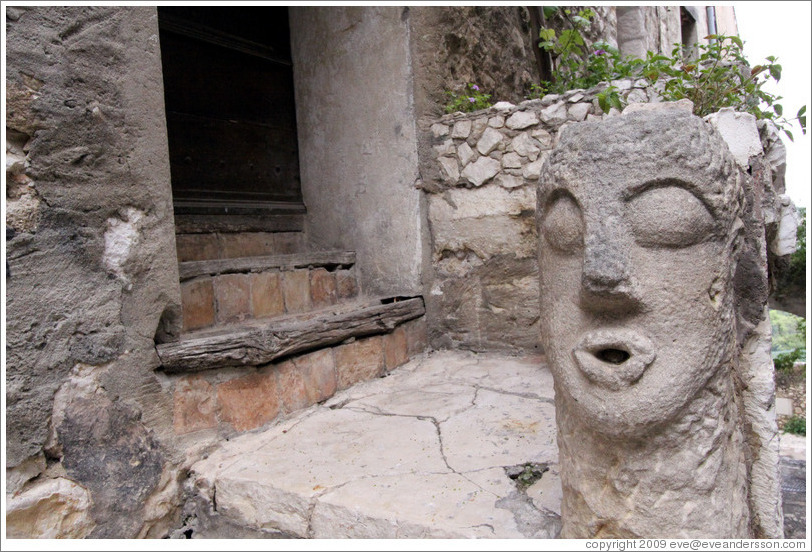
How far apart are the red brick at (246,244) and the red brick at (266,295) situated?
1.88 ft

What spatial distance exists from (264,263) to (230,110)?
47.2 inches

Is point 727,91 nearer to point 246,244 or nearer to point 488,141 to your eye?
point 488,141

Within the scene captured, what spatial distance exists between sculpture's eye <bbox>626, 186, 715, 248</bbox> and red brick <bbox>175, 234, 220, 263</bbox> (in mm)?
2495

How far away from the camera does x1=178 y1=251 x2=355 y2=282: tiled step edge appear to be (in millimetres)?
2438

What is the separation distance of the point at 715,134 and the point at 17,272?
5.79 ft

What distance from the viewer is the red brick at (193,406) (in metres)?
1.99

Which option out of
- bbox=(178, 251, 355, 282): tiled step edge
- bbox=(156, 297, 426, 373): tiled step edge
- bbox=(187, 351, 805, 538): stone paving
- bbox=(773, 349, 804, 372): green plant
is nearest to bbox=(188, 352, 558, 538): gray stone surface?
bbox=(187, 351, 805, 538): stone paving

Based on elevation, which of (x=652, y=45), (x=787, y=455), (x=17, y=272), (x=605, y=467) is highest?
(x=652, y=45)

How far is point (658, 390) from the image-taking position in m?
1.07

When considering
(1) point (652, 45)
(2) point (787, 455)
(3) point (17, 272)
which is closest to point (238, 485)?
(3) point (17, 272)

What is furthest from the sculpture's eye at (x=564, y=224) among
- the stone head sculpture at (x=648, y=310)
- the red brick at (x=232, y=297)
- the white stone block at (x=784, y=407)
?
the white stone block at (x=784, y=407)

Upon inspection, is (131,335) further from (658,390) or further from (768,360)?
(768,360)

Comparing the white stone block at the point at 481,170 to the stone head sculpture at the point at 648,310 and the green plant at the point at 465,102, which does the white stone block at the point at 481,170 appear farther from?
the stone head sculpture at the point at 648,310

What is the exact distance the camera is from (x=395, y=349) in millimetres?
3066
